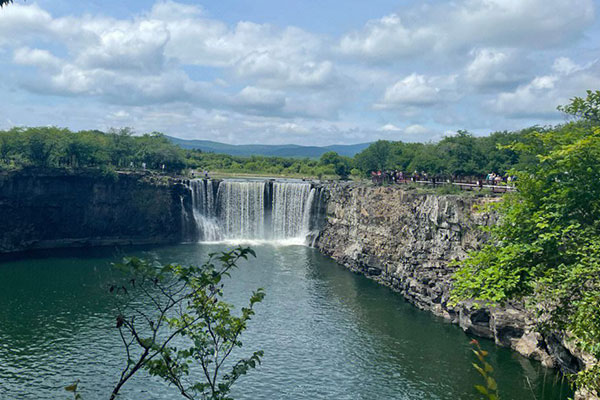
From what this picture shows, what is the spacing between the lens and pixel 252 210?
234 feet

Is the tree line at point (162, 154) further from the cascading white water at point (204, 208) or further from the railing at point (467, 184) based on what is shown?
the cascading white water at point (204, 208)

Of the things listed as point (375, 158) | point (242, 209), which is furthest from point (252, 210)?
point (375, 158)

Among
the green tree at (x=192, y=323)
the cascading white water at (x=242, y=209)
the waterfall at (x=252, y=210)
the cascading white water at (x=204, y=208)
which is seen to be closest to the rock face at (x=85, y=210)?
the cascading white water at (x=204, y=208)

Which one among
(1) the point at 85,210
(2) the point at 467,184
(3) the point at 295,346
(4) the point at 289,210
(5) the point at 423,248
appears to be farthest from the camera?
(4) the point at 289,210

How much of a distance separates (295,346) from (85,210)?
44.7 meters

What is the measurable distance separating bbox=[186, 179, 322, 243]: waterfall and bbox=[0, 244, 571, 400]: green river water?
19.1m

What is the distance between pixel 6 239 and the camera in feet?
201

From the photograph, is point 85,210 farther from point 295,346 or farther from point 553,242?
point 553,242

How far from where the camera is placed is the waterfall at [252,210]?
69.7m

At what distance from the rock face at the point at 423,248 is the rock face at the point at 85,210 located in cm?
2297

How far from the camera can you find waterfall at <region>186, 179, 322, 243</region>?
229 feet

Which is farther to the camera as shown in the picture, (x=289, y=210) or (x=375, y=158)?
(x=375, y=158)

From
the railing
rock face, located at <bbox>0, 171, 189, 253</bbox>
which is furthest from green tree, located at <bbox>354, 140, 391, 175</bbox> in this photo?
rock face, located at <bbox>0, 171, 189, 253</bbox>

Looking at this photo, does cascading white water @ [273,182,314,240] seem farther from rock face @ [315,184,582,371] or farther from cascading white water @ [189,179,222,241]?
cascading white water @ [189,179,222,241]
